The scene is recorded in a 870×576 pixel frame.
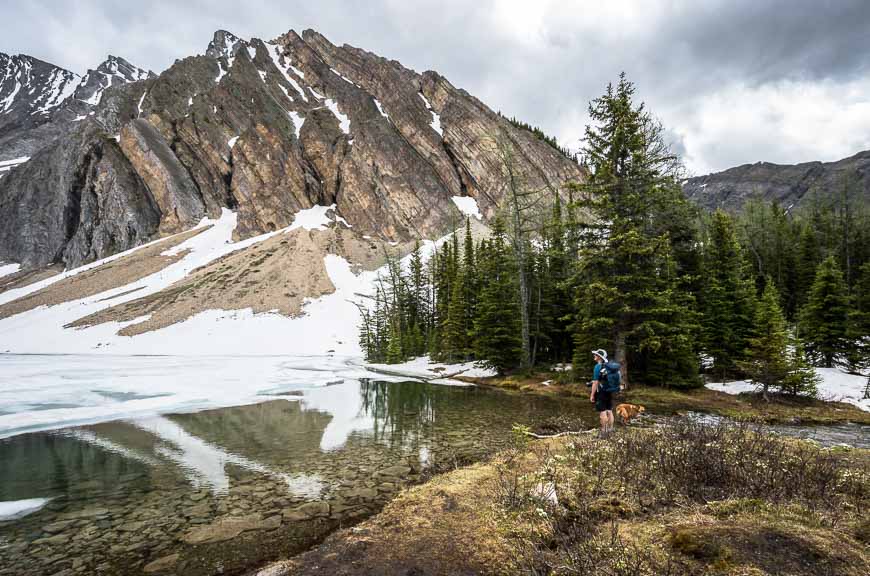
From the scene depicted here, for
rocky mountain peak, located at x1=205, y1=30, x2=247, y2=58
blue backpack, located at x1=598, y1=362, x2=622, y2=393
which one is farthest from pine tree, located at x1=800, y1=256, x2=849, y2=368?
rocky mountain peak, located at x1=205, y1=30, x2=247, y2=58

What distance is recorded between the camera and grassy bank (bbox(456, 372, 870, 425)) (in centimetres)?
1320

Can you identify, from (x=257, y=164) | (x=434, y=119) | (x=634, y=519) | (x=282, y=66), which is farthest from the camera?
(x=282, y=66)

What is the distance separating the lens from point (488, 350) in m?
25.3

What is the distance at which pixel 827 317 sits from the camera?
2092 cm

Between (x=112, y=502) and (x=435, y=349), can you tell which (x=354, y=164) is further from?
(x=112, y=502)

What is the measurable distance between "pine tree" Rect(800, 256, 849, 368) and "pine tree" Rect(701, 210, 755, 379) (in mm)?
2724

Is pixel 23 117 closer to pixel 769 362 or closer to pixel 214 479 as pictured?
pixel 214 479

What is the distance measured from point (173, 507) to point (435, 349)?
32.7 meters

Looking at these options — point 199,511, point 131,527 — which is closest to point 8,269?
point 131,527

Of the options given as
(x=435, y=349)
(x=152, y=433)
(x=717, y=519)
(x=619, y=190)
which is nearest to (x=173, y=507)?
(x=152, y=433)

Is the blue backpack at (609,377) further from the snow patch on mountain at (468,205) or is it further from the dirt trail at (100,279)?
the dirt trail at (100,279)

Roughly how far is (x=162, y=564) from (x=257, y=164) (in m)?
112

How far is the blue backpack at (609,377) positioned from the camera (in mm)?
9770

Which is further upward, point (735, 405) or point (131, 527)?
point (131, 527)
